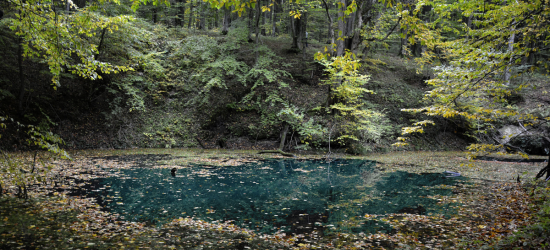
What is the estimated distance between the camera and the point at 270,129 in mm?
17000

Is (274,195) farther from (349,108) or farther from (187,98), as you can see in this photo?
(187,98)

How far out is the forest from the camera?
4.76m

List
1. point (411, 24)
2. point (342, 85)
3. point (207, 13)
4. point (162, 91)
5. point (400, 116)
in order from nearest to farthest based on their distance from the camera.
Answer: point (411, 24) < point (342, 85) < point (162, 91) < point (400, 116) < point (207, 13)

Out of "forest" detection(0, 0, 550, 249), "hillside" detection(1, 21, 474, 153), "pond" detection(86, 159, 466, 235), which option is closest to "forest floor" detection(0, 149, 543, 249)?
"forest" detection(0, 0, 550, 249)

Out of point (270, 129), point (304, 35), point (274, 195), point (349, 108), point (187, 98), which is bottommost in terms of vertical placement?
point (274, 195)

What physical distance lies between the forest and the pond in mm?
74

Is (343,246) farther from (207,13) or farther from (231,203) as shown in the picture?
(207,13)

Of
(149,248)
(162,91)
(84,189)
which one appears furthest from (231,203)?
(162,91)

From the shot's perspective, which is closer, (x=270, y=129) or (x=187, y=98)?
(x=270, y=129)

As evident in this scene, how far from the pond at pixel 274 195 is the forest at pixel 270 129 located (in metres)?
0.07

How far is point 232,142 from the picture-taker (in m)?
16.7

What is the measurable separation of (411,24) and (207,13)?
956 inches

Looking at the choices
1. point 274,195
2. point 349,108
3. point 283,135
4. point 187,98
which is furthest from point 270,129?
point 274,195

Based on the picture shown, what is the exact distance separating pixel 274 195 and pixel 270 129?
31.0 ft
